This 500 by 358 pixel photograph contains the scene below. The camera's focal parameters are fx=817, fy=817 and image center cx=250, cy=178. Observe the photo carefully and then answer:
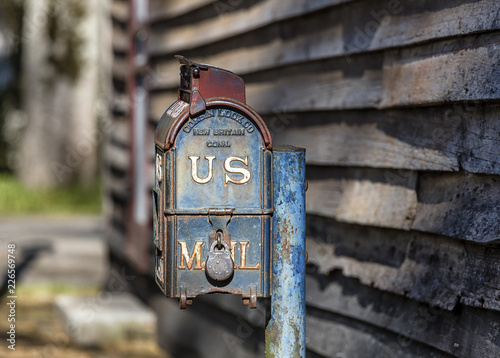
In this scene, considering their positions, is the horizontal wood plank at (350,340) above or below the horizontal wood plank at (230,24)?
below

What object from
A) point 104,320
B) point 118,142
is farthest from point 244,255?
point 118,142

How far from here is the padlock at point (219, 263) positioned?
2090 mm

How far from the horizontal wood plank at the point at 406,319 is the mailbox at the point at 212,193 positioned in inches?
28.2

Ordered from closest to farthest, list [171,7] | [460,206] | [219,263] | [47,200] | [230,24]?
[219,263] < [460,206] < [230,24] < [171,7] < [47,200]

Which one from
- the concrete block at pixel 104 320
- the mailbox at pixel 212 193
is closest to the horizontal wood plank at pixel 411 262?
the mailbox at pixel 212 193

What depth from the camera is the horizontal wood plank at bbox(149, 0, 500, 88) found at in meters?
2.51

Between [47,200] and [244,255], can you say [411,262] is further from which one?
[47,200]

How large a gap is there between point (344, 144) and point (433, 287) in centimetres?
83

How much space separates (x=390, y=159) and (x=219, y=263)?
103 cm

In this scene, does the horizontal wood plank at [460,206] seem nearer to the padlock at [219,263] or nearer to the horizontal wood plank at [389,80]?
the horizontal wood plank at [389,80]

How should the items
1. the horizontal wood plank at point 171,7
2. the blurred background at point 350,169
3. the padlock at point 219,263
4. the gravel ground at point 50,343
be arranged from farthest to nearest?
the gravel ground at point 50,343, the horizontal wood plank at point 171,7, the blurred background at point 350,169, the padlock at point 219,263

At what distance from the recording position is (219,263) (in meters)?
2.09

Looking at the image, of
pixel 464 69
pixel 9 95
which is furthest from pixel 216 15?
pixel 9 95

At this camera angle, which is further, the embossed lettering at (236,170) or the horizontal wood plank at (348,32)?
the horizontal wood plank at (348,32)
